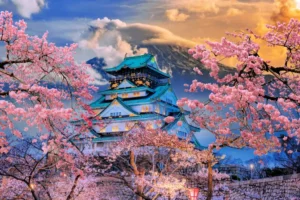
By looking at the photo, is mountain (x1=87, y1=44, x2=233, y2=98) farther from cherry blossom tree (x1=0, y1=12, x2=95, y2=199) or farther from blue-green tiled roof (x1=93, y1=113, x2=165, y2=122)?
cherry blossom tree (x1=0, y1=12, x2=95, y2=199)

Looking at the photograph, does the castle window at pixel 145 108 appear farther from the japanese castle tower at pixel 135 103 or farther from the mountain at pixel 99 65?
the mountain at pixel 99 65

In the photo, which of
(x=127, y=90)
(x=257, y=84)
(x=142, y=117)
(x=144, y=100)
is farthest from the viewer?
(x=127, y=90)

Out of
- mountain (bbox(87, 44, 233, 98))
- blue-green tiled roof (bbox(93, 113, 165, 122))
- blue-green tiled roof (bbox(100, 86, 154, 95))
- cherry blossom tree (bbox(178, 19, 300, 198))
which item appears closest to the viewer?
cherry blossom tree (bbox(178, 19, 300, 198))

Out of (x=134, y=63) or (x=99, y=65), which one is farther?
(x=99, y=65)

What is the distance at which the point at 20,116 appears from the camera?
25.8ft

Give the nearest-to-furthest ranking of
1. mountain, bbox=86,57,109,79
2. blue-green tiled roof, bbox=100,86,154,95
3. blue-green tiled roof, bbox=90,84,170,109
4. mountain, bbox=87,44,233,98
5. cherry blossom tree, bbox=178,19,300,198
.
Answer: cherry blossom tree, bbox=178,19,300,198 → blue-green tiled roof, bbox=90,84,170,109 → blue-green tiled roof, bbox=100,86,154,95 → mountain, bbox=86,57,109,79 → mountain, bbox=87,44,233,98

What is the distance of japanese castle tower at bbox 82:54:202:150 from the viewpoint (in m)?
33.1

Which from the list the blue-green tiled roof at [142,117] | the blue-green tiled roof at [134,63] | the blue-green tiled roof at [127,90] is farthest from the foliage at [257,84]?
the blue-green tiled roof at [134,63]

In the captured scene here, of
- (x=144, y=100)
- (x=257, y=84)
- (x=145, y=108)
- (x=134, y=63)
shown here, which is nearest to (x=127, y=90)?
(x=144, y=100)

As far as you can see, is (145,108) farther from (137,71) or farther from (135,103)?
(137,71)

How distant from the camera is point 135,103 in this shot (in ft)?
116

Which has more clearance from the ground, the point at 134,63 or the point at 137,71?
the point at 134,63

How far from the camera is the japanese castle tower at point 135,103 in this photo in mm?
33062

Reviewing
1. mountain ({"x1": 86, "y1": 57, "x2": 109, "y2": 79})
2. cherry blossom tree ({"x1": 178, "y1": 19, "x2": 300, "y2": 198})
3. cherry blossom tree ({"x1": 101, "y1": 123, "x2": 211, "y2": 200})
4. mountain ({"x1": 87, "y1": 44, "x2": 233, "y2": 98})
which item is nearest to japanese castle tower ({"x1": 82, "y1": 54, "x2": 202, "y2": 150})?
cherry blossom tree ({"x1": 101, "y1": 123, "x2": 211, "y2": 200})
